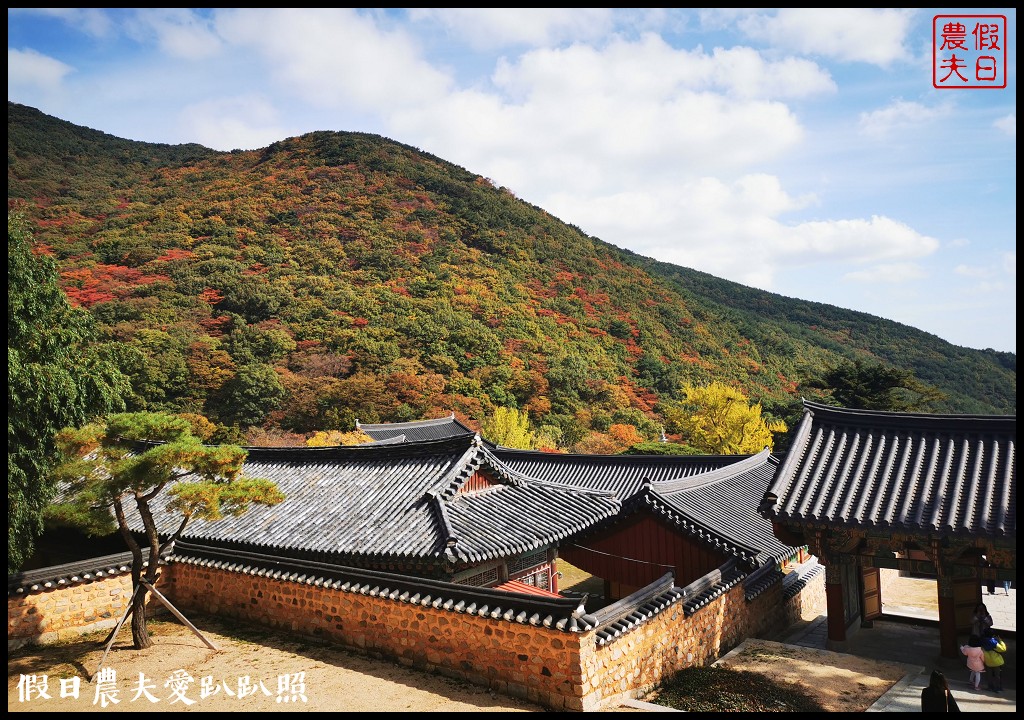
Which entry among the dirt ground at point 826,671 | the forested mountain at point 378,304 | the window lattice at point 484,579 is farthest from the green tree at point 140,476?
the forested mountain at point 378,304

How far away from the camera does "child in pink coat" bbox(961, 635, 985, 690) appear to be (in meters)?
8.92

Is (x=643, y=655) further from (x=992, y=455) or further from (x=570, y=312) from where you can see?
(x=570, y=312)

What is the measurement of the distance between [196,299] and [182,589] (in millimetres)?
40877

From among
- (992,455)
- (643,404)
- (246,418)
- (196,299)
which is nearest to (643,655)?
(992,455)

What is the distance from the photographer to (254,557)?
12.2m

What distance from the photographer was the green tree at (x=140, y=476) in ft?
31.8

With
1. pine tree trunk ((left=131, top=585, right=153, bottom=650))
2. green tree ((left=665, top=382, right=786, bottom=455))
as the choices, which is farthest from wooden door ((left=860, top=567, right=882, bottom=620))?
green tree ((left=665, top=382, right=786, bottom=455))

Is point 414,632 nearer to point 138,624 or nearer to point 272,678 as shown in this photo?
point 272,678

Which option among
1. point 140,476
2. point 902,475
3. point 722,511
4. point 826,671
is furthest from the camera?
point 722,511

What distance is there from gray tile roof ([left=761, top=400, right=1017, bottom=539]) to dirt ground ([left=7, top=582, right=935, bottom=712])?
2.33 m

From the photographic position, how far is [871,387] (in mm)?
36656

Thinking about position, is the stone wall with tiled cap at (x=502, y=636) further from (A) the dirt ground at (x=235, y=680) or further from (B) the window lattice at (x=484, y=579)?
(B) the window lattice at (x=484, y=579)

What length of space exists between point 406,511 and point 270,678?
3.94 meters

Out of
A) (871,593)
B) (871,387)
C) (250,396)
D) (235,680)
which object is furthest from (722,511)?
(250,396)
